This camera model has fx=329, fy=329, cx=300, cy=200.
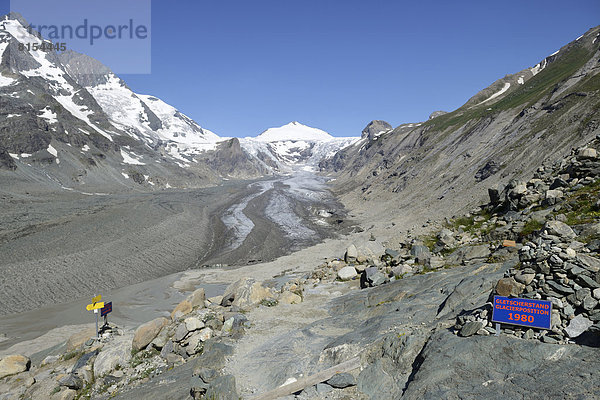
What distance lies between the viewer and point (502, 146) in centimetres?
5209

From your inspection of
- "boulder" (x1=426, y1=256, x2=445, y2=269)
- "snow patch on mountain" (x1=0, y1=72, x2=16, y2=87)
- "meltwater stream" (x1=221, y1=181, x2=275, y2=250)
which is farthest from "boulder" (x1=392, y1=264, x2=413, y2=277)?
"snow patch on mountain" (x1=0, y1=72, x2=16, y2=87)

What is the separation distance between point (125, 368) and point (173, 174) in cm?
14760

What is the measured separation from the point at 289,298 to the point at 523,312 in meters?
12.9

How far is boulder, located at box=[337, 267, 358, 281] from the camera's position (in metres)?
22.0

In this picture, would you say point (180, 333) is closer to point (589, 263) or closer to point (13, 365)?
point (13, 365)

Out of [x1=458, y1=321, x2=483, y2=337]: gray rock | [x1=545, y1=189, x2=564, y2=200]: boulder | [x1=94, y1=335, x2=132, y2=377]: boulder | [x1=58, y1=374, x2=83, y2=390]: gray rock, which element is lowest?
[x1=58, y1=374, x2=83, y2=390]: gray rock

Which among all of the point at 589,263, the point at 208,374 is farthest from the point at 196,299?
the point at 589,263

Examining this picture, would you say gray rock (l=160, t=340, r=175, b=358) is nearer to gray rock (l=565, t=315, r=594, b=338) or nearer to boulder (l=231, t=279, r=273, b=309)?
boulder (l=231, t=279, r=273, b=309)

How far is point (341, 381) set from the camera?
8977 millimetres

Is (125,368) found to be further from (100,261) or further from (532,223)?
(100,261)

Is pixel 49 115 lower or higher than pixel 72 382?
higher

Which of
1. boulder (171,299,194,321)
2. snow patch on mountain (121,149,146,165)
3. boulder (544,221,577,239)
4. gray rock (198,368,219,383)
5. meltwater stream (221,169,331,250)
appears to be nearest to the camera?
gray rock (198,368,219,383)

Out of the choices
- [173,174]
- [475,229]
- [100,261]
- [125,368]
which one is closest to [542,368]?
[125,368]

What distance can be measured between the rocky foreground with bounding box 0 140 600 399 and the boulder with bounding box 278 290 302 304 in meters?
0.08
